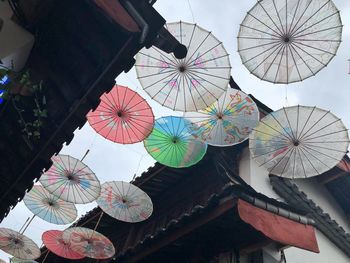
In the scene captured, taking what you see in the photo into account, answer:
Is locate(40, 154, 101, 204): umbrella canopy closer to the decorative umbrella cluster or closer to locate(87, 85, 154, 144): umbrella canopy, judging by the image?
the decorative umbrella cluster

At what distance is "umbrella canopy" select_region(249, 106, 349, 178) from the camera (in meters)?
6.29

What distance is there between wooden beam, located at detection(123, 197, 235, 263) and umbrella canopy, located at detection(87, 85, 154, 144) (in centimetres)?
242

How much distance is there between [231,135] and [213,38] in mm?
2201

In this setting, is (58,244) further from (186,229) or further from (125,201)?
(186,229)

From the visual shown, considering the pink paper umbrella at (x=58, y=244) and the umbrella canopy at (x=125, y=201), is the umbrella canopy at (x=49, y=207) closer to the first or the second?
the pink paper umbrella at (x=58, y=244)

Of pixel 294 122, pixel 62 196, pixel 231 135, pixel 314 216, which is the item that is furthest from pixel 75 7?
pixel 314 216

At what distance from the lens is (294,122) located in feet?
20.9

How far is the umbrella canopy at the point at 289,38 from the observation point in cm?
545

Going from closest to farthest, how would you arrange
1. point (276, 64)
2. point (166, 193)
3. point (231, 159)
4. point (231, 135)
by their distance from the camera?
1. point (276, 64)
2. point (231, 135)
3. point (231, 159)
4. point (166, 193)

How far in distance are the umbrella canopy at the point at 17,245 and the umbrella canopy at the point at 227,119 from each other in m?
6.92

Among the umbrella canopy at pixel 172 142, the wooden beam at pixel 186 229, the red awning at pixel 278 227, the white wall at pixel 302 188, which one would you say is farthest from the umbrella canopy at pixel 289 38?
the wooden beam at pixel 186 229

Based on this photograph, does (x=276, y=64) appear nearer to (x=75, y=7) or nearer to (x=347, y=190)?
(x=75, y=7)

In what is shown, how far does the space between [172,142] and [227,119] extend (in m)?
1.44

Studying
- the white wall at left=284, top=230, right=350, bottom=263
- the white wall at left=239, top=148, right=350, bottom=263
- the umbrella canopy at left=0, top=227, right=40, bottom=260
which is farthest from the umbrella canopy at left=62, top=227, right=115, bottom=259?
the white wall at left=284, top=230, right=350, bottom=263
